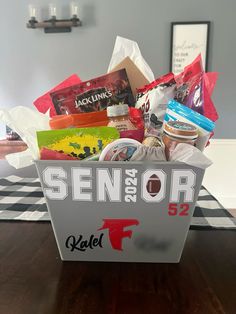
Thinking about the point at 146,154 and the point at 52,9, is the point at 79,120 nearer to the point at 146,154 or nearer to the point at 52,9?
the point at 146,154

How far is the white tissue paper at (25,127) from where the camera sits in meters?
0.40

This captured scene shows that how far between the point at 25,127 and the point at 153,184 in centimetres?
22

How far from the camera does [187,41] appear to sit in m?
2.36

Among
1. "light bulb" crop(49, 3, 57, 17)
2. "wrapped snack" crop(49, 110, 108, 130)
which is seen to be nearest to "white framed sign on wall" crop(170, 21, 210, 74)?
"light bulb" crop(49, 3, 57, 17)

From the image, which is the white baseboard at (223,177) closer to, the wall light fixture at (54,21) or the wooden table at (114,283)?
the wall light fixture at (54,21)

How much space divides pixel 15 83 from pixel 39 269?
2.54 m

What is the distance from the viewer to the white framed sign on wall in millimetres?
2338

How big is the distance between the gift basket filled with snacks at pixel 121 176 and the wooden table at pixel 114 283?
27mm

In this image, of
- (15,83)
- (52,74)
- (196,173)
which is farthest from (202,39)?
(196,173)

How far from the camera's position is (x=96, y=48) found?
8.11 feet

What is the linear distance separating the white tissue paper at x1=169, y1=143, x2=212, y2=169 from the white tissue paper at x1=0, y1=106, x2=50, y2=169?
0.66 ft

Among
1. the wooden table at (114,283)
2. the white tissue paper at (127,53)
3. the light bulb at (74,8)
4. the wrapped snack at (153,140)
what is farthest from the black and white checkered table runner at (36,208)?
the light bulb at (74,8)

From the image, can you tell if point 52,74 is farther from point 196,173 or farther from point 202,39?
point 196,173

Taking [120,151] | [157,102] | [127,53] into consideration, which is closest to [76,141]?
[120,151]
